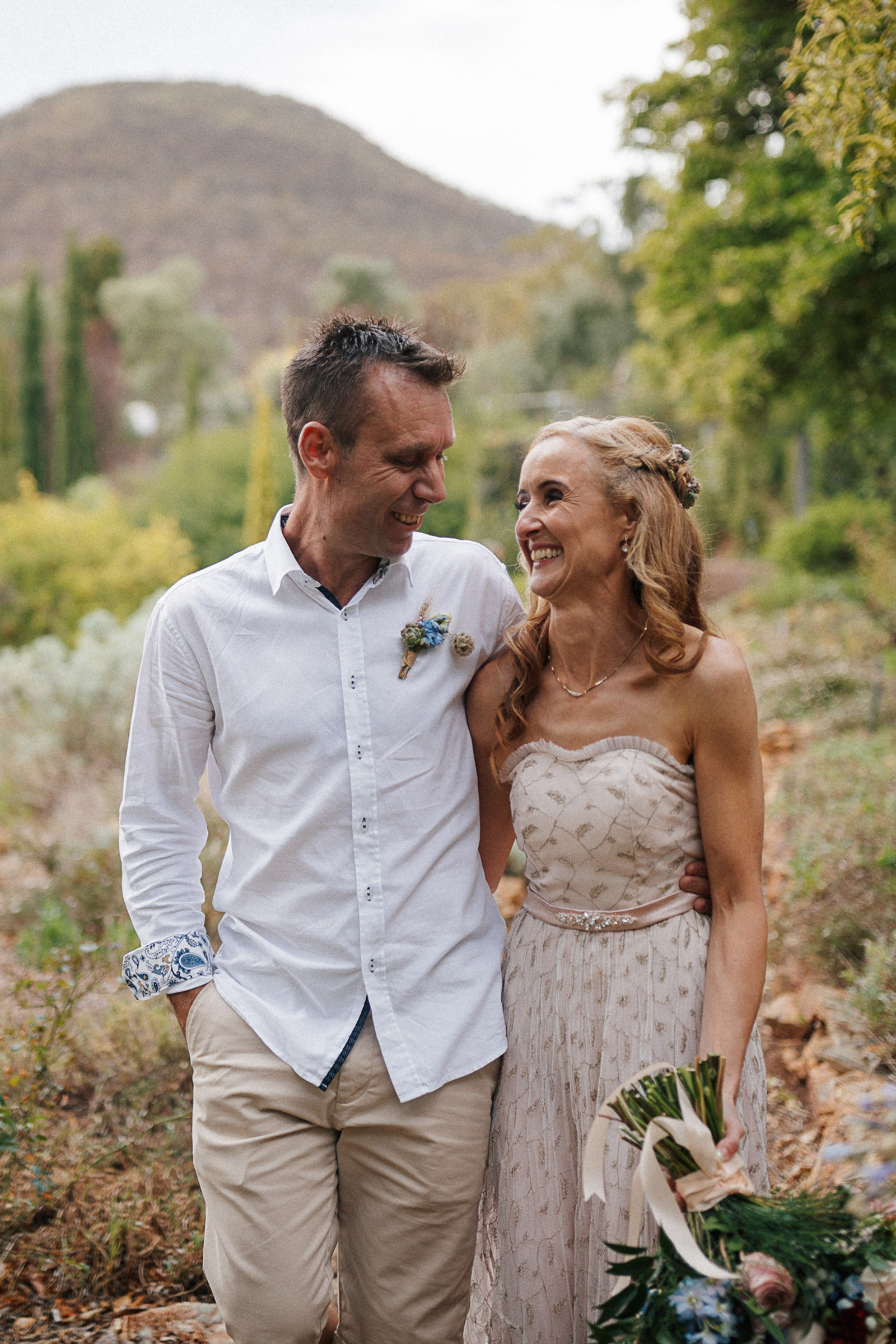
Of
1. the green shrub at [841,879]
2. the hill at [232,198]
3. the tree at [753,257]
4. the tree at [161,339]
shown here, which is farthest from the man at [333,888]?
the hill at [232,198]

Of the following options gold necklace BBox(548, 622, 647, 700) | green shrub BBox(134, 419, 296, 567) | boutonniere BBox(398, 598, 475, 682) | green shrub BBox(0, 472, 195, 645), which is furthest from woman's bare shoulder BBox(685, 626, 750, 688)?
green shrub BBox(134, 419, 296, 567)

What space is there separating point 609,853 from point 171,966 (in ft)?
3.11

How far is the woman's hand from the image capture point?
1.78 metres

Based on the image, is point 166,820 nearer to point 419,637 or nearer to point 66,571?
point 419,637

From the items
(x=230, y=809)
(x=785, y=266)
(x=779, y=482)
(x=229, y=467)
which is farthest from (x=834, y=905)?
(x=779, y=482)

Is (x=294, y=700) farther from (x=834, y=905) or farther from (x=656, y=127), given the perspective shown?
(x=656, y=127)

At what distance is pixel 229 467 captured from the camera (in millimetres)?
21562

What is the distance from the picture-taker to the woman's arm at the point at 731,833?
6.91 ft

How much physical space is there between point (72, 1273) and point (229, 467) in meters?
19.8

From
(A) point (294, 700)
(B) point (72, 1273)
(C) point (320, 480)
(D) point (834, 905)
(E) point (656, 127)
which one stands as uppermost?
(E) point (656, 127)

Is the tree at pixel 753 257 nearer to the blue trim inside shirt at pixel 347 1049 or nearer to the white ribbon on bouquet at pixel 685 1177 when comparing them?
the blue trim inside shirt at pixel 347 1049

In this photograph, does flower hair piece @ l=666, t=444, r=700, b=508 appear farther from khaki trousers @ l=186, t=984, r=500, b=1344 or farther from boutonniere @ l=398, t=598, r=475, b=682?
khaki trousers @ l=186, t=984, r=500, b=1344

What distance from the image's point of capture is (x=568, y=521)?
7.29 feet

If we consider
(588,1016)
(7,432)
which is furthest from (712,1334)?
(7,432)
